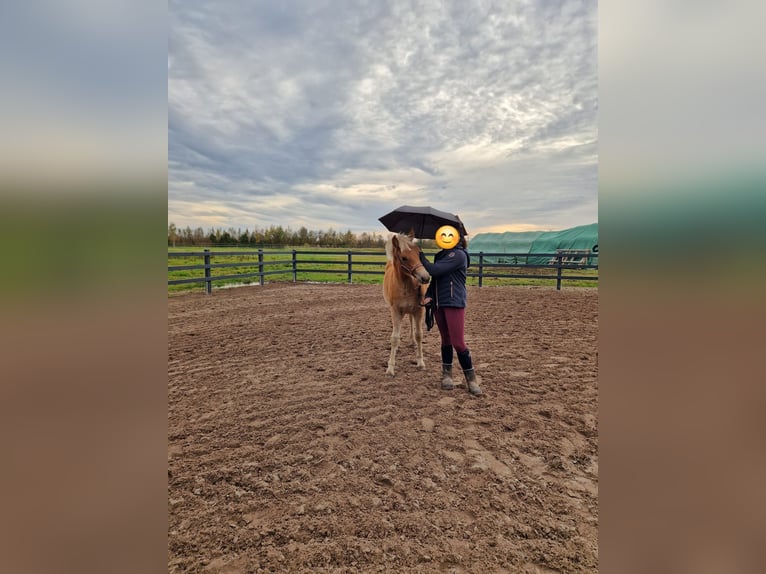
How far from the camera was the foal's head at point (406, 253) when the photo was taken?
Result: 11.0ft

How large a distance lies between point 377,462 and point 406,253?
194cm

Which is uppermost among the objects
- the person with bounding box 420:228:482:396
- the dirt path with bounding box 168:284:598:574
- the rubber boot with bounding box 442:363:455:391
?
the person with bounding box 420:228:482:396

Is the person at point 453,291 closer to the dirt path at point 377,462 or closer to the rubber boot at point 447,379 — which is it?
the rubber boot at point 447,379

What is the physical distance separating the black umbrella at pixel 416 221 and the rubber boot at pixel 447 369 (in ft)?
4.31

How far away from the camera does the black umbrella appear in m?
3.41

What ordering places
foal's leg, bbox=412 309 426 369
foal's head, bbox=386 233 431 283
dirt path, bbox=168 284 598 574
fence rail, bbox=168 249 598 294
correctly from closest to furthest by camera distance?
1. dirt path, bbox=168 284 598 574
2. foal's head, bbox=386 233 431 283
3. foal's leg, bbox=412 309 426 369
4. fence rail, bbox=168 249 598 294

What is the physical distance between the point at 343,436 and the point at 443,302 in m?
1.57
